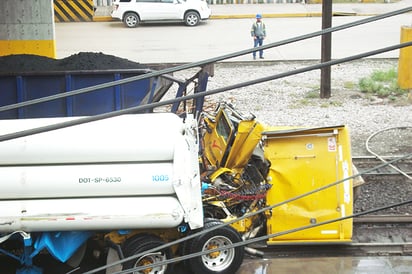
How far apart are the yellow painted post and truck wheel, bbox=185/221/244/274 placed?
10.0 meters

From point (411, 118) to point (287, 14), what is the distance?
19.3 meters

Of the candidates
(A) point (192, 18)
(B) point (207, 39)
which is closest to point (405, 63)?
(B) point (207, 39)

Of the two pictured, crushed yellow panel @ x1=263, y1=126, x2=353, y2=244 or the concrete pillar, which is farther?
the concrete pillar

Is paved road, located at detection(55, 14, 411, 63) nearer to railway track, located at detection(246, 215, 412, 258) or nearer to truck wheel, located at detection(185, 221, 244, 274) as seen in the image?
railway track, located at detection(246, 215, 412, 258)

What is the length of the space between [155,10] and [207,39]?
4.39 m

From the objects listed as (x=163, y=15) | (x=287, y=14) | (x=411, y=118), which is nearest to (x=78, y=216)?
(x=411, y=118)

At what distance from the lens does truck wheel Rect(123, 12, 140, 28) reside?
106 feet

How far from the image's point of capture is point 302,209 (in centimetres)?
979

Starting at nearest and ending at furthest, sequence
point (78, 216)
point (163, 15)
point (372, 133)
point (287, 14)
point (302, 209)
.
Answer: point (78, 216) < point (302, 209) < point (372, 133) < point (163, 15) < point (287, 14)

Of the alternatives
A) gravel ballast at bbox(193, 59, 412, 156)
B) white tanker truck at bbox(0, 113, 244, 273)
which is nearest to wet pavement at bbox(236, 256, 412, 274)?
white tanker truck at bbox(0, 113, 244, 273)

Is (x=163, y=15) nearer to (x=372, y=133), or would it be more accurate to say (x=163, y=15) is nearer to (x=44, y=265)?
(x=372, y=133)

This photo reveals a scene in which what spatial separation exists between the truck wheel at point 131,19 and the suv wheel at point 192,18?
2206mm

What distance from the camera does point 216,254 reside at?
361 inches

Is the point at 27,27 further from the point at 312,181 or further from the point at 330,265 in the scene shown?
the point at 330,265
